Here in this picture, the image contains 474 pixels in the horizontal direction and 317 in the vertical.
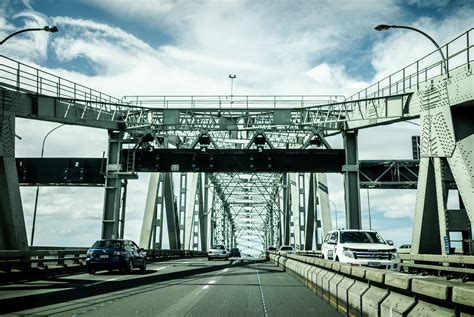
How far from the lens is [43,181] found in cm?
3753

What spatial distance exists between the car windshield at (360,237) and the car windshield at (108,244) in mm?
10097

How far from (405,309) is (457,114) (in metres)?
15.1

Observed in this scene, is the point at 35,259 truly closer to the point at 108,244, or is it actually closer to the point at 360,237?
the point at 108,244

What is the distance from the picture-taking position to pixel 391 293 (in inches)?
279

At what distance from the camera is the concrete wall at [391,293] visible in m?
4.85

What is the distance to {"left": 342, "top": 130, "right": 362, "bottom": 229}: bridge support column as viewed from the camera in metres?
29.9

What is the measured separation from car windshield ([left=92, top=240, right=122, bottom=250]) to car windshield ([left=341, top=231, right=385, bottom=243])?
10.1m

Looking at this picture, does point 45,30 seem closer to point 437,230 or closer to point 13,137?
point 13,137

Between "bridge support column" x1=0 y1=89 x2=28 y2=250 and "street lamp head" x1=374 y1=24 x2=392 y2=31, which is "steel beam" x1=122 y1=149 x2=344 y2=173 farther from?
"street lamp head" x1=374 y1=24 x2=392 y2=31

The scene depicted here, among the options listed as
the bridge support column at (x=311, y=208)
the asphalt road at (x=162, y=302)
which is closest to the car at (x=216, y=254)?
the bridge support column at (x=311, y=208)

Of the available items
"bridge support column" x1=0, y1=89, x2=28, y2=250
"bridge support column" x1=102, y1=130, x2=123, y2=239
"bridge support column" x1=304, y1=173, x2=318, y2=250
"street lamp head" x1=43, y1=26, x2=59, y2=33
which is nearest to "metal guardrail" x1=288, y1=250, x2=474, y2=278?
"street lamp head" x1=43, y1=26, x2=59, y2=33

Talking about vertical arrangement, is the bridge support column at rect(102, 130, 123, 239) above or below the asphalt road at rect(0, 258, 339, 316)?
above

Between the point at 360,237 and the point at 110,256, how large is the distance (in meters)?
10.8

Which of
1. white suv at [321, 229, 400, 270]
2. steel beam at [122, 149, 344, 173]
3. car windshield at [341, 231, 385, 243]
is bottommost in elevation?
white suv at [321, 229, 400, 270]
